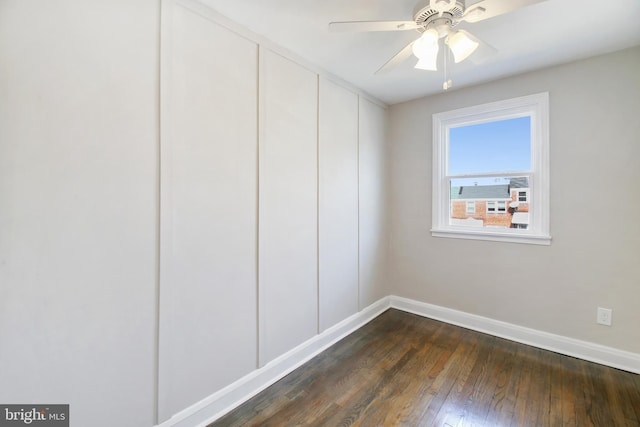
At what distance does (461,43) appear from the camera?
1.53 m

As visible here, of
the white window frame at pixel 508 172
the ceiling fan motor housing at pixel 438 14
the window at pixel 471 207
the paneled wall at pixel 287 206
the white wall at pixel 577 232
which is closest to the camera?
the ceiling fan motor housing at pixel 438 14

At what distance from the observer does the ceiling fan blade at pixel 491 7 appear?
48.4 inches

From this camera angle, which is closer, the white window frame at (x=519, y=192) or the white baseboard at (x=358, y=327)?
the white baseboard at (x=358, y=327)

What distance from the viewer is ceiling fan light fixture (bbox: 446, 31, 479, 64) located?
149 centimetres

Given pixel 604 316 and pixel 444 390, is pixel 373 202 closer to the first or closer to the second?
pixel 444 390

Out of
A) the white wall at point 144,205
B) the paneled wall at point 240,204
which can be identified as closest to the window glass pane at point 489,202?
the paneled wall at point 240,204

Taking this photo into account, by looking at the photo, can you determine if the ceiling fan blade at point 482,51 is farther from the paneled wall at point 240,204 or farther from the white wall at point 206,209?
the white wall at point 206,209

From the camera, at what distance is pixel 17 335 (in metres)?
1.07

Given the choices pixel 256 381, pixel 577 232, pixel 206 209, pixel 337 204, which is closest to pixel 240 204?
pixel 206 209

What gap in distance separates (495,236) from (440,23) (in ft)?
6.70

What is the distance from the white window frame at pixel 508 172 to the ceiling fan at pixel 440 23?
140 cm

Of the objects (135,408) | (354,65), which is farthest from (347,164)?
(135,408)

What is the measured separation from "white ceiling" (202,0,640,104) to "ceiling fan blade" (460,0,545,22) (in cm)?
33

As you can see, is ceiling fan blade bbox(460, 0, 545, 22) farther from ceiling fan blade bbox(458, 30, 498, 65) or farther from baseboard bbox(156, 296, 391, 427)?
baseboard bbox(156, 296, 391, 427)
